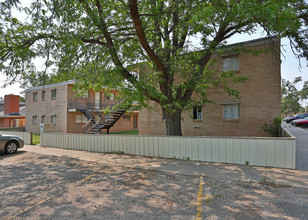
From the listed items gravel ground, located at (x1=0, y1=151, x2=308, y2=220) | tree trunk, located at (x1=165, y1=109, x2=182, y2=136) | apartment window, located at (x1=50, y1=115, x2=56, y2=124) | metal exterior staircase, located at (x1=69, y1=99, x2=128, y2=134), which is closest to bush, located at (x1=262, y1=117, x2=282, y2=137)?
tree trunk, located at (x1=165, y1=109, x2=182, y2=136)

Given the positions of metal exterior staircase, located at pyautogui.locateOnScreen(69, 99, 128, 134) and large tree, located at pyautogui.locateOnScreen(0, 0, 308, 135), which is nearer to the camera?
large tree, located at pyautogui.locateOnScreen(0, 0, 308, 135)

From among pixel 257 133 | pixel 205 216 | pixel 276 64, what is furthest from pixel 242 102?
pixel 205 216

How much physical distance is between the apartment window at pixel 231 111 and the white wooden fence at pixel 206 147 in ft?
18.7

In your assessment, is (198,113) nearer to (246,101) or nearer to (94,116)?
(246,101)

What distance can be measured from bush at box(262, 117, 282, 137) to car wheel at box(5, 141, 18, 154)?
14.7 meters

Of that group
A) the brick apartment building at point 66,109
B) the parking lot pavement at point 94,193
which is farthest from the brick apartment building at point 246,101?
the brick apartment building at point 66,109

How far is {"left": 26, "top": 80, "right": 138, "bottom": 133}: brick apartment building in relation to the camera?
19234mm

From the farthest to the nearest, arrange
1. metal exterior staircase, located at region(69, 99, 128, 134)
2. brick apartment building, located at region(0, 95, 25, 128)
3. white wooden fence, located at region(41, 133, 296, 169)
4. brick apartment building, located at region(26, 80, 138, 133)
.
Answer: brick apartment building, located at region(0, 95, 25, 128)
brick apartment building, located at region(26, 80, 138, 133)
metal exterior staircase, located at region(69, 99, 128, 134)
white wooden fence, located at region(41, 133, 296, 169)

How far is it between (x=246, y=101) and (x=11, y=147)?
14.4 metres

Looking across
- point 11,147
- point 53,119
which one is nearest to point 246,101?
point 11,147

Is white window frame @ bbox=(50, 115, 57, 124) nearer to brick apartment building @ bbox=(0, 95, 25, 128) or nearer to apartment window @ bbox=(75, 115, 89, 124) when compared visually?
apartment window @ bbox=(75, 115, 89, 124)

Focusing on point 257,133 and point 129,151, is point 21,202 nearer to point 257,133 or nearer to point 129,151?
point 129,151

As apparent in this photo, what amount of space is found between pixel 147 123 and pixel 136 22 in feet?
30.5

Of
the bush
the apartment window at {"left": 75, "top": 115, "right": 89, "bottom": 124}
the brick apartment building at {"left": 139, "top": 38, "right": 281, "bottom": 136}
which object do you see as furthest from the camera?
the apartment window at {"left": 75, "top": 115, "right": 89, "bottom": 124}
